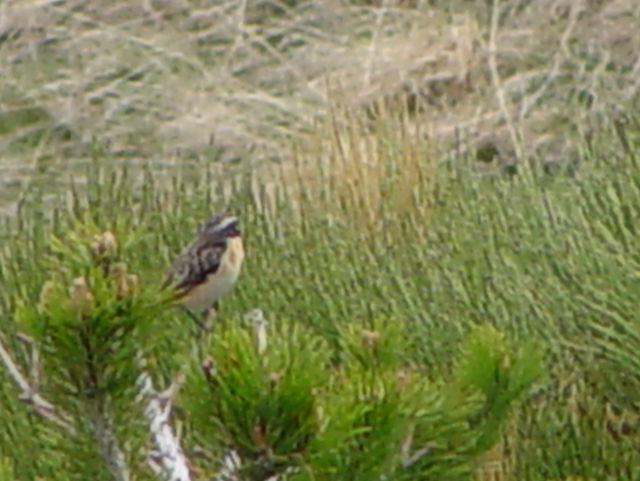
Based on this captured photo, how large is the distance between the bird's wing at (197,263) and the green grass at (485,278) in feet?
1.20

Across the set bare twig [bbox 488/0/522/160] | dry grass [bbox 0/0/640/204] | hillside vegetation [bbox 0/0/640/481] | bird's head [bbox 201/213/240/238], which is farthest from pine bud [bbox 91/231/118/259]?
dry grass [bbox 0/0/640/204]

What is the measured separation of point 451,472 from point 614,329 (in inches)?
78.0

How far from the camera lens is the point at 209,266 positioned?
3596 millimetres

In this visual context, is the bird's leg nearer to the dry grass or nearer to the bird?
the bird

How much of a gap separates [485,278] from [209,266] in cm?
117

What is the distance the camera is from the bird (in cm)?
353

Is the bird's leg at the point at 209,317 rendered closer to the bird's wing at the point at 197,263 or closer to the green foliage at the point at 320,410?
the bird's wing at the point at 197,263

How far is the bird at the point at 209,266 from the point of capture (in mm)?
3531

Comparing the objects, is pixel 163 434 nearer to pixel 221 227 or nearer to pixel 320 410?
pixel 320 410

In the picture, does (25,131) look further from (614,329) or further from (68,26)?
(614,329)

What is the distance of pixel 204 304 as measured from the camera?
370 cm

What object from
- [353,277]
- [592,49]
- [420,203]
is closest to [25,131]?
[592,49]

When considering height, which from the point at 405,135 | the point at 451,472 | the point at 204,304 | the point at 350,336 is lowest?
the point at 405,135

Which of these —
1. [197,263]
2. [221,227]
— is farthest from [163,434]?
[221,227]
